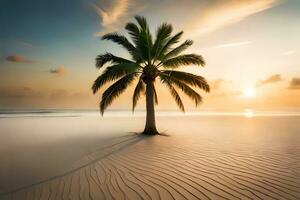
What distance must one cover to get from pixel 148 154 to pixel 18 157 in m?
4.61

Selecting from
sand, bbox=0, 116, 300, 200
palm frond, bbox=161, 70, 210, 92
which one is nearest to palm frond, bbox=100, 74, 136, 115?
palm frond, bbox=161, 70, 210, 92

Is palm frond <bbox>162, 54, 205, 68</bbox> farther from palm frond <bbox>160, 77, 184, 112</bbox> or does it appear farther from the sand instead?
the sand

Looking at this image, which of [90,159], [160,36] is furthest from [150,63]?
[90,159]

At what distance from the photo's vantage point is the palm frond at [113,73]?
12.8 m

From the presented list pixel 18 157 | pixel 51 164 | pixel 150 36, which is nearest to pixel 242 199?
pixel 51 164

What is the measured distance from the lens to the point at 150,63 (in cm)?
1415

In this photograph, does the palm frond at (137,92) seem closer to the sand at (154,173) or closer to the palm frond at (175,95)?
the palm frond at (175,95)

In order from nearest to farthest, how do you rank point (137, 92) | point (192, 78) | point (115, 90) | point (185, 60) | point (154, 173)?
point (154, 173) < point (115, 90) < point (192, 78) < point (185, 60) < point (137, 92)

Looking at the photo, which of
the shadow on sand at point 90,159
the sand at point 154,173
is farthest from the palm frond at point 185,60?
the sand at point 154,173

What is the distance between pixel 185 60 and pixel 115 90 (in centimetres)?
473

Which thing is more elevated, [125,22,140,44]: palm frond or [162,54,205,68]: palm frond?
[125,22,140,44]: palm frond

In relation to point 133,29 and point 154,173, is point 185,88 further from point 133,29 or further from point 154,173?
point 154,173

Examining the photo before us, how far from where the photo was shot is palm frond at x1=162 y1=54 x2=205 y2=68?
46.4 ft

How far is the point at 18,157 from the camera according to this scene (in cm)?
806
